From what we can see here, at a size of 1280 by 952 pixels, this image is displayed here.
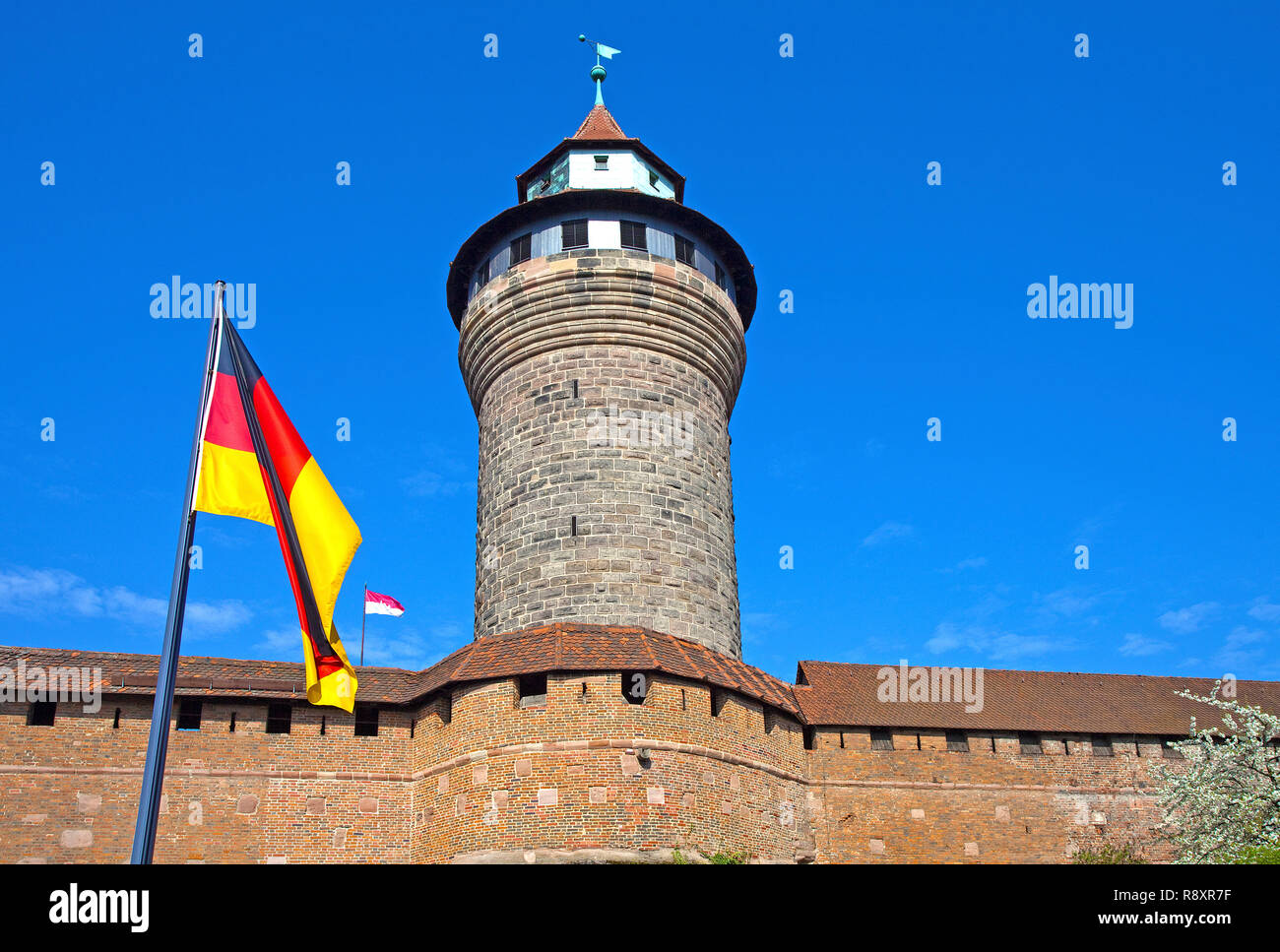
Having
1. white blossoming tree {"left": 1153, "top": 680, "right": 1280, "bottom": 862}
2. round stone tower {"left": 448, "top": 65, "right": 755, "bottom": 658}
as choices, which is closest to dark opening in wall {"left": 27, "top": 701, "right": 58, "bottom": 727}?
round stone tower {"left": 448, "top": 65, "right": 755, "bottom": 658}

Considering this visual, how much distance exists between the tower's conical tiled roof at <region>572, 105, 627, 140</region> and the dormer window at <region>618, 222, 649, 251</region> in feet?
11.0

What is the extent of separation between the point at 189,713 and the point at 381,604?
7313mm

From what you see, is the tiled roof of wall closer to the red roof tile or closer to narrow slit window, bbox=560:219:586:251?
the red roof tile

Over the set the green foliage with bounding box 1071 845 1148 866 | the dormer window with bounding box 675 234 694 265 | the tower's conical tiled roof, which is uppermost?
the tower's conical tiled roof

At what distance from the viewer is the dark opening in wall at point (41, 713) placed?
18.7 meters

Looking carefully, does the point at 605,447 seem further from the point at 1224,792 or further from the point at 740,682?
the point at 1224,792

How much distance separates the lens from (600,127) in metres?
27.0

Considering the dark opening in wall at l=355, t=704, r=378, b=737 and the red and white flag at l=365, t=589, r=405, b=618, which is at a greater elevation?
the red and white flag at l=365, t=589, r=405, b=618

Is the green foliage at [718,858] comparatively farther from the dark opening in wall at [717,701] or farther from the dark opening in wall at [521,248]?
the dark opening in wall at [521,248]

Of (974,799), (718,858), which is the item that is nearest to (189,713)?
(718,858)

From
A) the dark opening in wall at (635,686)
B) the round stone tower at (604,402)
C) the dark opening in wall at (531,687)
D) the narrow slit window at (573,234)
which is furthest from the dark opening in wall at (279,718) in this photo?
the narrow slit window at (573,234)

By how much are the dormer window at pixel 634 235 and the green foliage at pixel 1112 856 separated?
50.7 feet

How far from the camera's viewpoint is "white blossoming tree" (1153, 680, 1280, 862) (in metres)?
20.0

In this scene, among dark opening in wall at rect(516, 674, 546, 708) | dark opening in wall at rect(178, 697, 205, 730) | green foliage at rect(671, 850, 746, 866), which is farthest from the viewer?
dark opening in wall at rect(178, 697, 205, 730)
